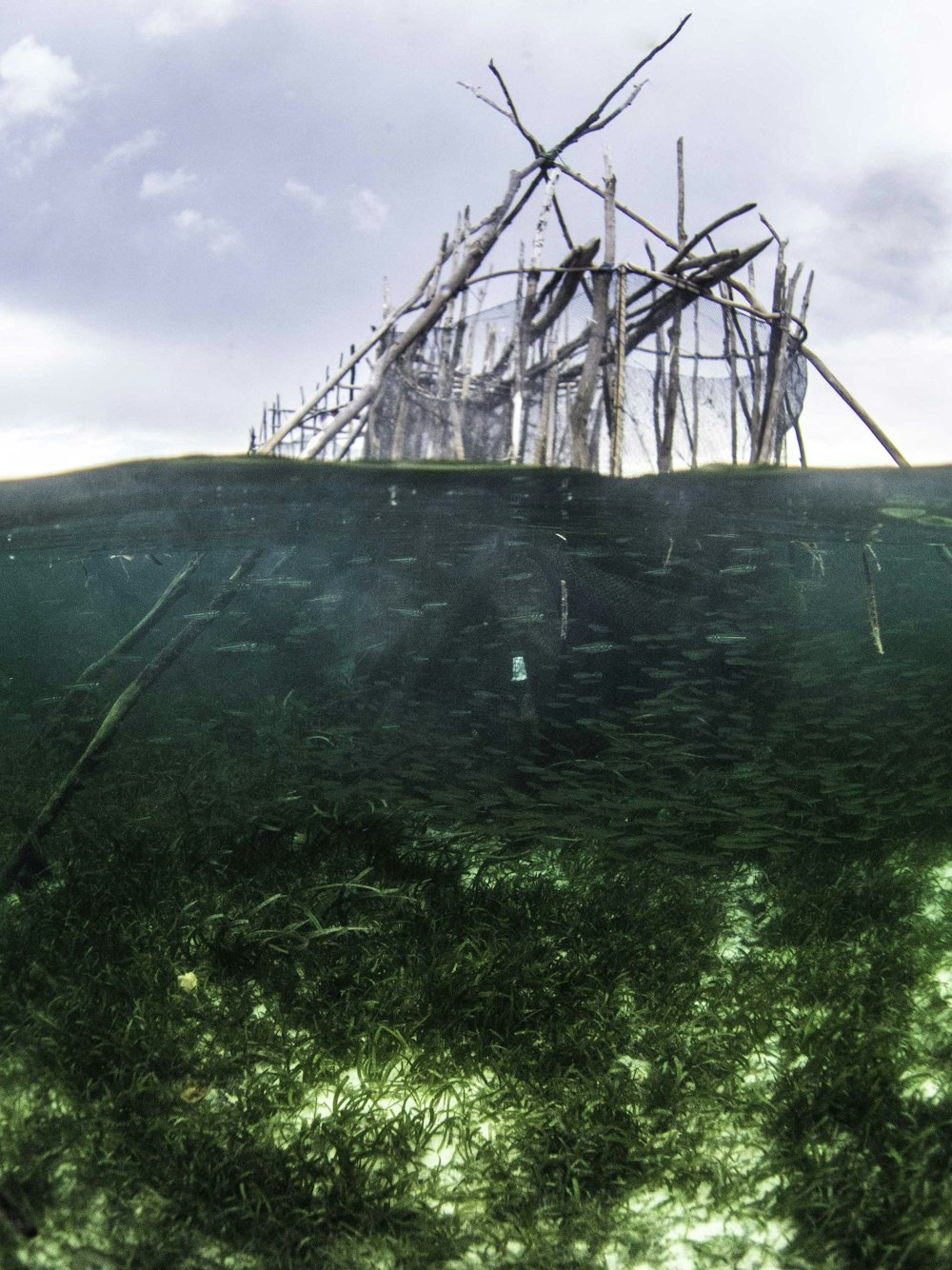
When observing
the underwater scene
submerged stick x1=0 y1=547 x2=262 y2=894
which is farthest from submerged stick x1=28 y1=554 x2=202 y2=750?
submerged stick x1=0 y1=547 x2=262 y2=894

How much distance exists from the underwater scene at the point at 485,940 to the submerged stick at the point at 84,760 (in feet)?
0.13

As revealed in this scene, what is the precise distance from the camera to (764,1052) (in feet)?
18.5

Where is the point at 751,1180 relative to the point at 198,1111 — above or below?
below

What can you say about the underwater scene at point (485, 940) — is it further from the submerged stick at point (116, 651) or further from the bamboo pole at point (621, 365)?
the bamboo pole at point (621, 365)

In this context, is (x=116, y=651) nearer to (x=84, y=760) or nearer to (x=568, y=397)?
(x=84, y=760)

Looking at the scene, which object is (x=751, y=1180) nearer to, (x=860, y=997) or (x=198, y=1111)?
(x=860, y=997)

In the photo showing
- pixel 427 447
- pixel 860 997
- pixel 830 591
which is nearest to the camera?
pixel 860 997

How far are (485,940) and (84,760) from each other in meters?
4.09

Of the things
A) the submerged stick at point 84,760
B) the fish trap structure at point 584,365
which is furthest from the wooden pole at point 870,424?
the submerged stick at point 84,760

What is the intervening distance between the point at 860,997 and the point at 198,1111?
437 centimetres

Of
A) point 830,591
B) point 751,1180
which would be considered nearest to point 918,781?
point 751,1180

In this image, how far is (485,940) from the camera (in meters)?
6.32

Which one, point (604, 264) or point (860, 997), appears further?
point (604, 264)

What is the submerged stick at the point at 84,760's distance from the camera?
7.13 meters
